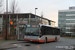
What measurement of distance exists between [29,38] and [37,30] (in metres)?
1.71

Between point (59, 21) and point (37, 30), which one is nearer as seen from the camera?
point (37, 30)

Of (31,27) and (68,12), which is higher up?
(68,12)

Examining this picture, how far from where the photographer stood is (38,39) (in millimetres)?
15758

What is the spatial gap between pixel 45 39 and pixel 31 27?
295cm

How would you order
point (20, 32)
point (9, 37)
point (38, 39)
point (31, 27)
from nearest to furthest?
1. point (38, 39)
2. point (31, 27)
3. point (20, 32)
4. point (9, 37)

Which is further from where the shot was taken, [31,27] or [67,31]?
Answer: [67,31]

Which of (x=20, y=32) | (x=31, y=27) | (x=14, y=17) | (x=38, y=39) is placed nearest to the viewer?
(x=38, y=39)

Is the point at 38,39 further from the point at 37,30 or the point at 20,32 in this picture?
the point at 20,32

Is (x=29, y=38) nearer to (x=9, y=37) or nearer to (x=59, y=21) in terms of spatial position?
(x=9, y=37)

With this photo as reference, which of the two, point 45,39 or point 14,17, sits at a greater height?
point 14,17

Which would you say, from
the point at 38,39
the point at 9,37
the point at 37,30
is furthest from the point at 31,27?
the point at 9,37

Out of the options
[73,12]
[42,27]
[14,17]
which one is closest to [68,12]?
[73,12]

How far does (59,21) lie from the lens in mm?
81375

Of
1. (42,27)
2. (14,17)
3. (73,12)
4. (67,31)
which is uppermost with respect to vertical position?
(73,12)
